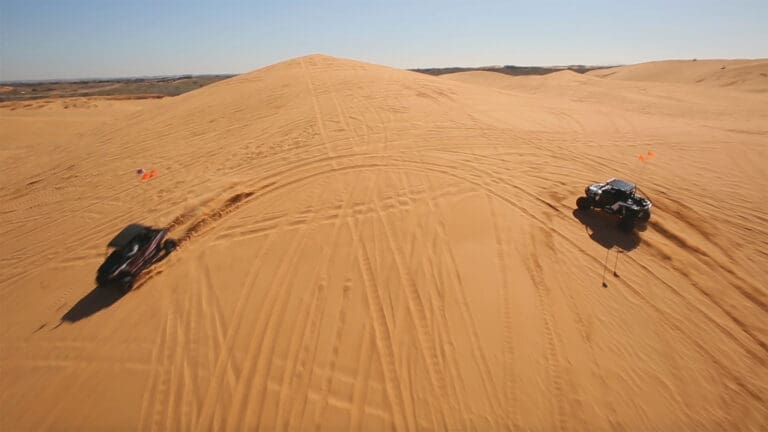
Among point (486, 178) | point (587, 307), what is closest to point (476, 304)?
point (587, 307)

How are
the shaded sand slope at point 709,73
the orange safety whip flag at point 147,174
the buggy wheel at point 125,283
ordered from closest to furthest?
the buggy wheel at point 125,283 → the orange safety whip flag at point 147,174 → the shaded sand slope at point 709,73

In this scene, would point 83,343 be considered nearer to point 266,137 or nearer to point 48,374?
point 48,374

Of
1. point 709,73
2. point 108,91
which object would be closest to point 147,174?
point 709,73

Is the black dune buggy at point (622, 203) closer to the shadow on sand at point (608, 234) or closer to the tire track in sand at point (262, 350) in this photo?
the shadow on sand at point (608, 234)

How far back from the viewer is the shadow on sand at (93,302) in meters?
5.89

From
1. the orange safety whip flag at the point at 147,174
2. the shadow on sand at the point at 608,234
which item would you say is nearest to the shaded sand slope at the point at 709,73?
the shadow on sand at the point at 608,234

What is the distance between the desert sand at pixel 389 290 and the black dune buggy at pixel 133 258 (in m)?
0.24

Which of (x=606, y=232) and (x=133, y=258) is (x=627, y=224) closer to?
(x=606, y=232)

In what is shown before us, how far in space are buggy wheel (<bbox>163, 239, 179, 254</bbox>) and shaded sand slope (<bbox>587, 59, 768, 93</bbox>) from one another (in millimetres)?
42945

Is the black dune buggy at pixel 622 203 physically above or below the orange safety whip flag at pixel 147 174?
below

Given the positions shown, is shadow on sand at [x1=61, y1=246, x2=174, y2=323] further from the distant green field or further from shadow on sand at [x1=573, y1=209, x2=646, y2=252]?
the distant green field

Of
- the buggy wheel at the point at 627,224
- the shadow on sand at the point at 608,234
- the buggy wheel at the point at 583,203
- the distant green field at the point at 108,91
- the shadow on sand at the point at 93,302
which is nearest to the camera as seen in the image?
the shadow on sand at the point at 93,302

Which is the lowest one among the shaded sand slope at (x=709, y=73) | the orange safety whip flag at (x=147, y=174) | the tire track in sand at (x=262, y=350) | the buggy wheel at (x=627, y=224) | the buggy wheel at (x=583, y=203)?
the tire track in sand at (x=262, y=350)

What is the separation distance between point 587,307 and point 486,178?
176 inches
